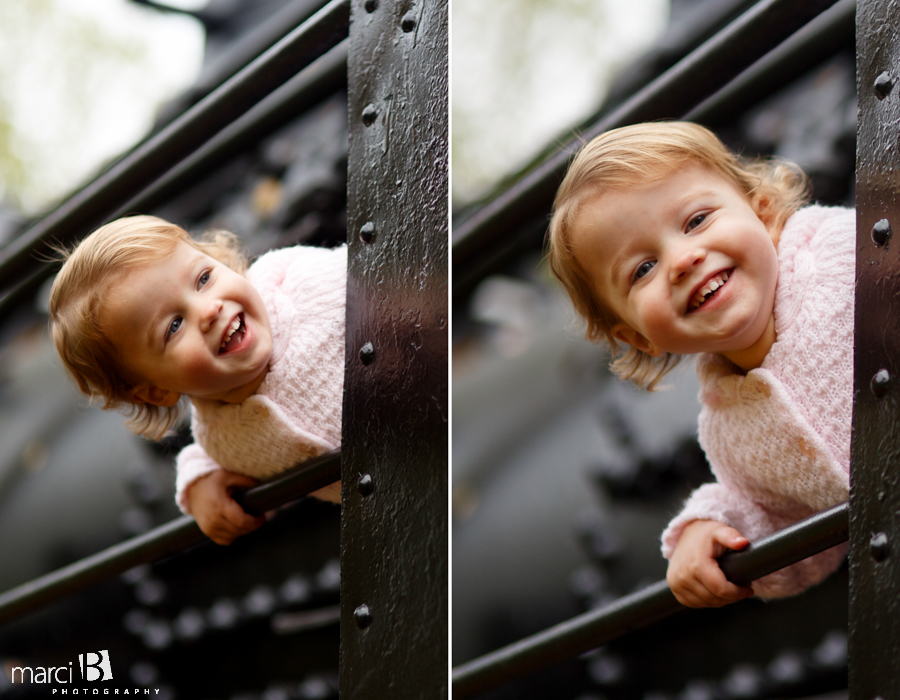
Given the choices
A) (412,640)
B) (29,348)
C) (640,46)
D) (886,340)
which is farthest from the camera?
(29,348)

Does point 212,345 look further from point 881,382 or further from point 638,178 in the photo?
point 881,382

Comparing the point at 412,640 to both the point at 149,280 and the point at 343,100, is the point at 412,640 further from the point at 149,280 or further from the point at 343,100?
the point at 343,100

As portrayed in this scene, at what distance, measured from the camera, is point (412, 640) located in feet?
2.00

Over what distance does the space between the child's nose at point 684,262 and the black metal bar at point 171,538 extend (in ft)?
0.94

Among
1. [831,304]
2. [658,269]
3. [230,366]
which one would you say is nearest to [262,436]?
[230,366]

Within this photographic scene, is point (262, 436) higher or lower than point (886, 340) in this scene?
higher

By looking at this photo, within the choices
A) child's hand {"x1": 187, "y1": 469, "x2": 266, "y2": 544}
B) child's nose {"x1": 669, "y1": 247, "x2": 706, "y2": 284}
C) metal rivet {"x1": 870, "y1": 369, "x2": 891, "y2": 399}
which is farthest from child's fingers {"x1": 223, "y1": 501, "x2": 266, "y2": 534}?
metal rivet {"x1": 870, "y1": 369, "x2": 891, "y2": 399}

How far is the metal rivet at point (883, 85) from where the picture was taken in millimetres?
→ 519

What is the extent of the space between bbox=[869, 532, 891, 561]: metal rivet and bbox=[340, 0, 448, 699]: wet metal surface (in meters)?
0.27

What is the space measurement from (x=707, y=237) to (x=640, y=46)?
44 cm

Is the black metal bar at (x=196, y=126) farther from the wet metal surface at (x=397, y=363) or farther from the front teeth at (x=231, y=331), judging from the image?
the front teeth at (x=231, y=331)

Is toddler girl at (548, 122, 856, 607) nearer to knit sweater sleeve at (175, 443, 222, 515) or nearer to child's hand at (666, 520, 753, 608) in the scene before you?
child's hand at (666, 520, 753, 608)

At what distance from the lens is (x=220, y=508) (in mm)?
815

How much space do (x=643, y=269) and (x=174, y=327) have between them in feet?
1.34
